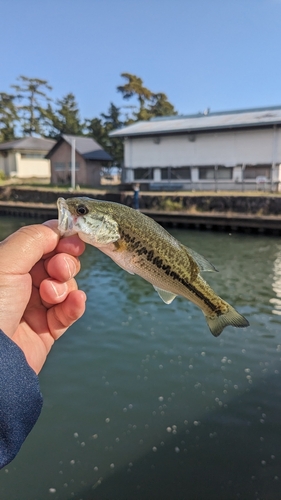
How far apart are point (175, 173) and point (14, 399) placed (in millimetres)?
37239

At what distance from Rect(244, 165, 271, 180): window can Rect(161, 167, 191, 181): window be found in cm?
546

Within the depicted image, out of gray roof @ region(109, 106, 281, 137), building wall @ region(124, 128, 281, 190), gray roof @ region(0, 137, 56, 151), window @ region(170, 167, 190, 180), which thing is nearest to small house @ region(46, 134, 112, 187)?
gray roof @ region(109, 106, 281, 137)

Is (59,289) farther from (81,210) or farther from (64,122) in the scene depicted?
(64,122)

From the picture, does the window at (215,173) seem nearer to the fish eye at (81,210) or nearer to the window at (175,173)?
the window at (175,173)

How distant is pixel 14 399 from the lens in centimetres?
183

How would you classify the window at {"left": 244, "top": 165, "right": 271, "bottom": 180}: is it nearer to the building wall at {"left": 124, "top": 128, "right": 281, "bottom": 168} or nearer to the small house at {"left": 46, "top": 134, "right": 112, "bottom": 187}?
the building wall at {"left": 124, "top": 128, "right": 281, "bottom": 168}

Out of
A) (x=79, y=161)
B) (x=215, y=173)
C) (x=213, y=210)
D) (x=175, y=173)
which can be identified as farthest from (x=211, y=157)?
(x=79, y=161)

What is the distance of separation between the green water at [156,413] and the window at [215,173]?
83.3ft

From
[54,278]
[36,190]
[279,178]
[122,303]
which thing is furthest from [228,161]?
[54,278]

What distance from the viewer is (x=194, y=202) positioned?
28.5 meters

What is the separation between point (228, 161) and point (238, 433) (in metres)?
31.3

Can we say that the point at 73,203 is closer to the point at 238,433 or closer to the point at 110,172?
the point at 238,433

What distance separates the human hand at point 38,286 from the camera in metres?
2.18

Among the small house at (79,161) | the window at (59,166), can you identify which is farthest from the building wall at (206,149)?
the window at (59,166)
